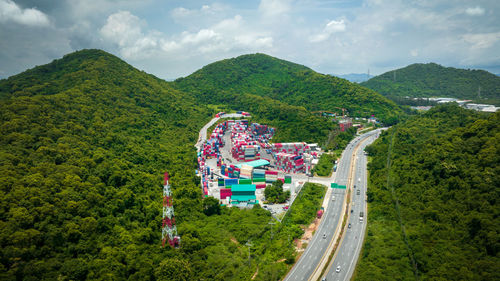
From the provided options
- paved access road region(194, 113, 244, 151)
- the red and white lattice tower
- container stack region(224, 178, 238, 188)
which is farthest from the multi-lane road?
paved access road region(194, 113, 244, 151)

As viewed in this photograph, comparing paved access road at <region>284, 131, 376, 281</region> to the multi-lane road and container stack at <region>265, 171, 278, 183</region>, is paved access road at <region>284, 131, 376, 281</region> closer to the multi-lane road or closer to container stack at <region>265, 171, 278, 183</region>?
the multi-lane road

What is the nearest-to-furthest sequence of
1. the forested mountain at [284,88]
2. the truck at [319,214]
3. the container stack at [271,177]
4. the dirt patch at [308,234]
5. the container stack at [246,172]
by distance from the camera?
the dirt patch at [308,234]
the truck at [319,214]
the container stack at [271,177]
the container stack at [246,172]
the forested mountain at [284,88]

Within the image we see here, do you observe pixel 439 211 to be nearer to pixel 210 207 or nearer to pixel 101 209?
pixel 210 207

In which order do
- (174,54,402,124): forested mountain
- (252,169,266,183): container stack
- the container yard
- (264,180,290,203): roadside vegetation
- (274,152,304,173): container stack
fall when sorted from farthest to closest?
1. (174,54,402,124): forested mountain
2. (274,152,304,173): container stack
3. (252,169,266,183): container stack
4. the container yard
5. (264,180,290,203): roadside vegetation

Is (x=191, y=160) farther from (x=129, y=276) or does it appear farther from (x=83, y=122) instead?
(x=129, y=276)

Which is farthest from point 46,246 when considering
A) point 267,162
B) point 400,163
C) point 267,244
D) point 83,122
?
point 400,163

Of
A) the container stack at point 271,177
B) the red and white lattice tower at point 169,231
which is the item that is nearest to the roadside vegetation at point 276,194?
the container stack at point 271,177

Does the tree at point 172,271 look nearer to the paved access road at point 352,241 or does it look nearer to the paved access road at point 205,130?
the paved access road at point 352,241

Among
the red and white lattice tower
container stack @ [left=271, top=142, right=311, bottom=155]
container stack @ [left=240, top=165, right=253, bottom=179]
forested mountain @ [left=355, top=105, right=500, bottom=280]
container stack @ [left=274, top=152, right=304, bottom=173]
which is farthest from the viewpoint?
container stack @ [left=271, top=142, right=311, bottom=155]
